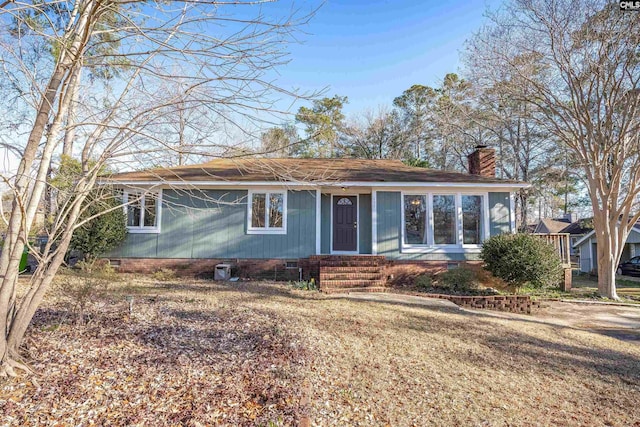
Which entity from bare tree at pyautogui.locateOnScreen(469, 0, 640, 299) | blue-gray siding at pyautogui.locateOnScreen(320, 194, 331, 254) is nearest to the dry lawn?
blue-gray siding at pyautogui.locateOnScreen(320, 194, 331, 254)

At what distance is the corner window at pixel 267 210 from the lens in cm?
1012

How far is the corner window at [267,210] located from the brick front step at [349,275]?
213 centimetres

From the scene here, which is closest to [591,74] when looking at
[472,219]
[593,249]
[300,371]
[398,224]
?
[472,219]

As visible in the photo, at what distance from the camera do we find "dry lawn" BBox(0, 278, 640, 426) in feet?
8.48

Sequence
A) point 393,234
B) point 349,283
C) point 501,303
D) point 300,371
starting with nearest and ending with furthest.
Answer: point 300,371 → point 501,303 → point 349,283 → point 393,234

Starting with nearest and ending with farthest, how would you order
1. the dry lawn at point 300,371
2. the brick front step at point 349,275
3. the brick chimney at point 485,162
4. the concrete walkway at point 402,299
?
the dry lawn at point 300,371 < the concrete walkway at point 402,299 < the brick front step at point 349,275 < the brick chimney at point 485,162

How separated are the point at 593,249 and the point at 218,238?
75.5ft

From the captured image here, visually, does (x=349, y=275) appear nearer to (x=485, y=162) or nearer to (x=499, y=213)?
(x=499, y=213)

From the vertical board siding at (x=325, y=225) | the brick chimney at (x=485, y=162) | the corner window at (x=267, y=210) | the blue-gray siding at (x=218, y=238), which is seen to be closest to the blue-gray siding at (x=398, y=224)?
the vertical board siding at (x=325, y=225)

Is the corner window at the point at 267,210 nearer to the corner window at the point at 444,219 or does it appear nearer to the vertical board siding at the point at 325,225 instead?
the vertical board siding at the point at 325,225

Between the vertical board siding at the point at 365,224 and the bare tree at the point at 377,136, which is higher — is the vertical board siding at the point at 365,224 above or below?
below

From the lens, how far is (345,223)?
35.3 ft

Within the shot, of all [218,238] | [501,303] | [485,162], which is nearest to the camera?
[501,303]

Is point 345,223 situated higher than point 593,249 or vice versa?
point 345,223
